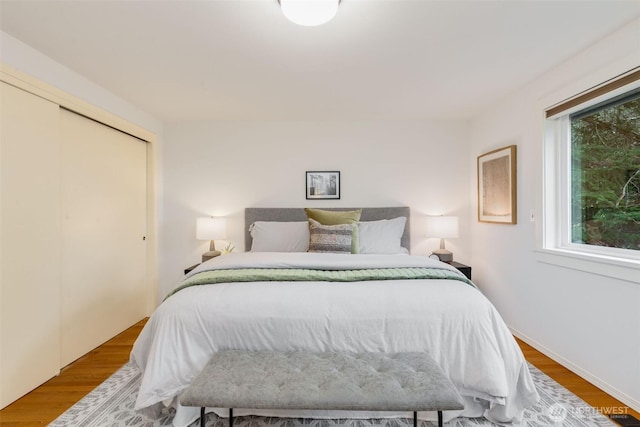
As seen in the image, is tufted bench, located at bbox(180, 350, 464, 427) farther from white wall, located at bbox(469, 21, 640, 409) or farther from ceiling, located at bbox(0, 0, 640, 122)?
ceiling, located at bbox(0, 0, 640, 122)

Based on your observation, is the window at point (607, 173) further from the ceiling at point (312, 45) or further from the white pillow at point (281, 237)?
the white pillow at point (281, 237)

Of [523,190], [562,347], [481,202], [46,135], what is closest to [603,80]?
[523,190]

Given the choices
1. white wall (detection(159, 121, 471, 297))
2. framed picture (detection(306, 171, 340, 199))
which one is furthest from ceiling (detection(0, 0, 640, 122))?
framed picture (detection(306, 171, 340, 199))

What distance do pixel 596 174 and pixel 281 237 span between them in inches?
106

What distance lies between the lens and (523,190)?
2.71 m

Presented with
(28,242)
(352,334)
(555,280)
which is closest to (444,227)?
(555,280)

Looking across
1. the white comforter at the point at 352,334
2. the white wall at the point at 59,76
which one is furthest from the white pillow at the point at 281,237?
the white wall at the point at 59,76

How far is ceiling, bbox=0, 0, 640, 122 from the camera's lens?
1662mm

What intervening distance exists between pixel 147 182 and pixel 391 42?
9.65 feet

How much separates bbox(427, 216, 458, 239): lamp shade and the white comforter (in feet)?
5.94

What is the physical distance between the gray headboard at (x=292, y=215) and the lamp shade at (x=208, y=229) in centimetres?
34

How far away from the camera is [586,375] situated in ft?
6.72

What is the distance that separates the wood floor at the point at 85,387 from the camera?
1736mm

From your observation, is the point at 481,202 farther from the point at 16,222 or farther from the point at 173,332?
the point at 16,222
